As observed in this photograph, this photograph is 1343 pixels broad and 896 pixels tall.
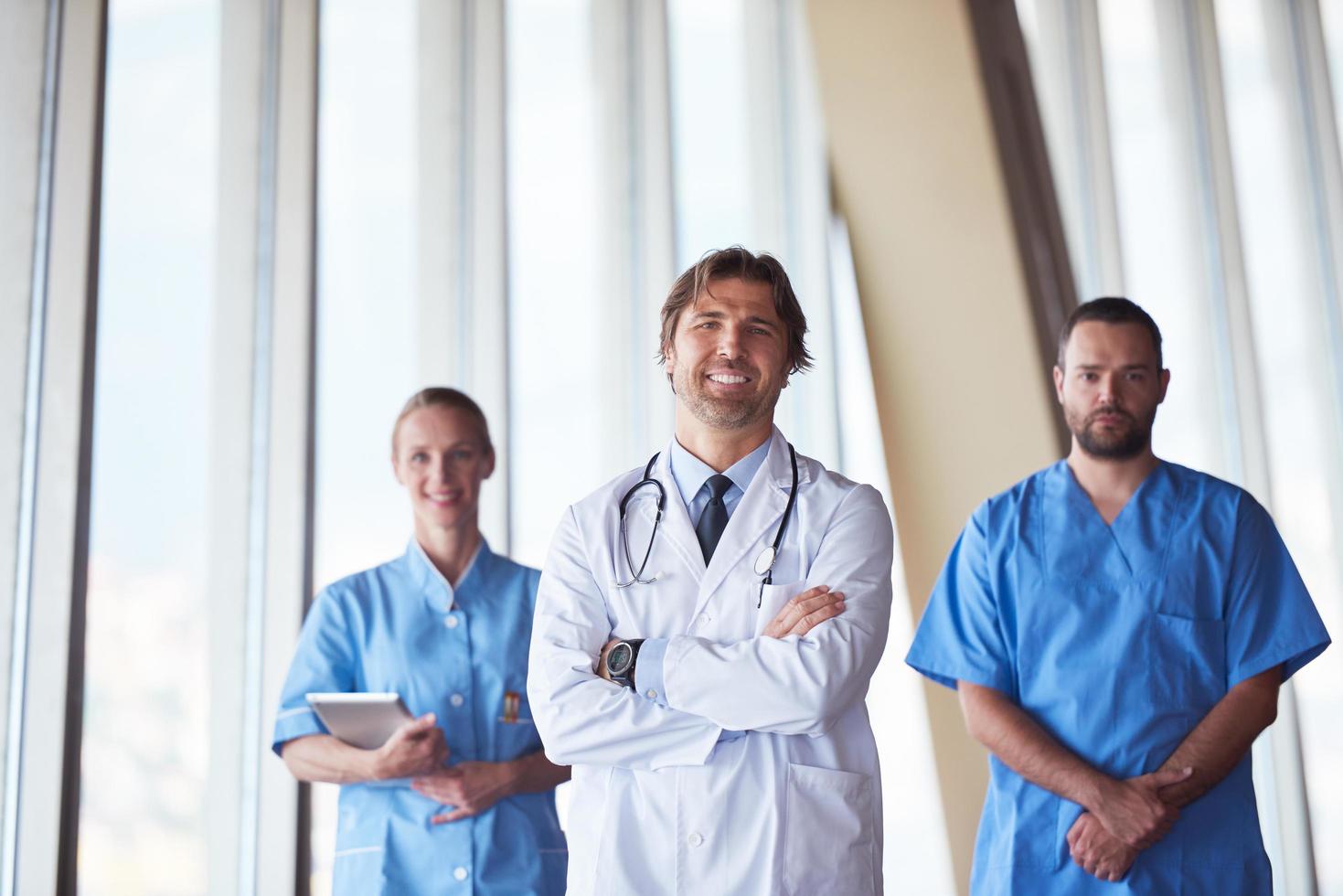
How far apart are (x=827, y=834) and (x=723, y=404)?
26.9 inches

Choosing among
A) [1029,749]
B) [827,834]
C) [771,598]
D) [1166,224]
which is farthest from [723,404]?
[1166,224]

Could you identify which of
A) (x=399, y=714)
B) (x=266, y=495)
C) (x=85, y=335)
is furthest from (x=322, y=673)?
(x=85, y=335)

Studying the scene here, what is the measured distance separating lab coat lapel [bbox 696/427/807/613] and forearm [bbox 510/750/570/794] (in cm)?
77

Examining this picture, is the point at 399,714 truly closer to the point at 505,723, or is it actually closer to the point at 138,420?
the point at 505,723

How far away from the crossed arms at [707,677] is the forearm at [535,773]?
1.95 feet

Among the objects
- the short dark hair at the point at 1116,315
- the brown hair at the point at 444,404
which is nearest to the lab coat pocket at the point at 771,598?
the short dark hair at the point at 1116,315

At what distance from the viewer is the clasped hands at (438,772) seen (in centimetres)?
237

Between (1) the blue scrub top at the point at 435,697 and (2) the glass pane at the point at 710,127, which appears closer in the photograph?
(1) the blue scrub top at the point at 435,697

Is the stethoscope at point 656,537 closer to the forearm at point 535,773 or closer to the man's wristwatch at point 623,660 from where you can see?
the man's wristwatch at point 623,660

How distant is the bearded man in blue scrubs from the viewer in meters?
2.13

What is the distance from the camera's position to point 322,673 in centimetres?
257

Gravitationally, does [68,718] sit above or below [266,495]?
below

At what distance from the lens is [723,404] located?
201 centimetres

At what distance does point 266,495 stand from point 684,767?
206 centimetres
